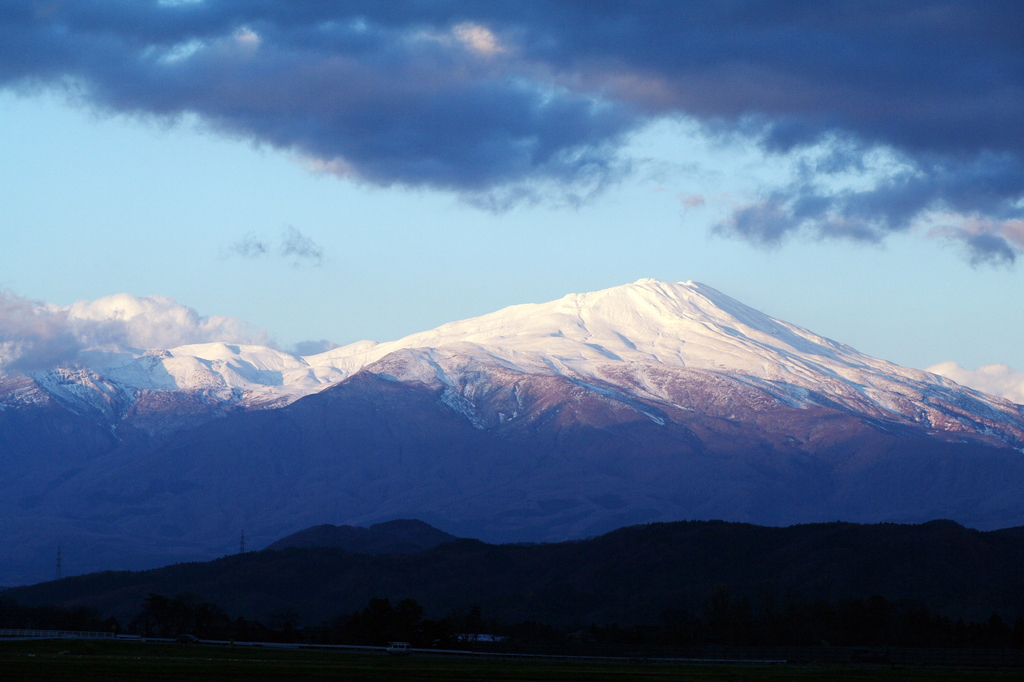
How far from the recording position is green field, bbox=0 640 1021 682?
7781 centimetres

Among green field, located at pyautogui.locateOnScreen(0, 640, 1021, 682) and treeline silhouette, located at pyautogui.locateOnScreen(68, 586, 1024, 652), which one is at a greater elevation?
treeline silhouette, located at pyautogui.locateOnScreen(68, 586, 1024, 652)

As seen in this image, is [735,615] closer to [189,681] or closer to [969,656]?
[969,656]

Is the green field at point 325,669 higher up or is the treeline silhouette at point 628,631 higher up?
the treeline silhouette at point 628,631

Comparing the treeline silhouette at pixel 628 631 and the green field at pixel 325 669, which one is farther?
the treeline silhouette at pixel 628 631

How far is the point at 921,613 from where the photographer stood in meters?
155

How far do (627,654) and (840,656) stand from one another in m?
18.9

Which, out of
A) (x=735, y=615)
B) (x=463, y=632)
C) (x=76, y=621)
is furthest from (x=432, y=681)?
(x=76, y=621)

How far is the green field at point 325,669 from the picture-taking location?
7781 cm

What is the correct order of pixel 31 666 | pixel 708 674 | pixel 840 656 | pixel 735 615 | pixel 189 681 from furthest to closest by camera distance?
pixel 735 615 → pixel 840 656 → pixel 708 674 → pixel 31 666 → pixel 189 681

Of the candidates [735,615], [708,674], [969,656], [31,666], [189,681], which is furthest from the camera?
[735,615]

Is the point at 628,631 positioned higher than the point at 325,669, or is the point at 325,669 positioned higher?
the point at 628,631

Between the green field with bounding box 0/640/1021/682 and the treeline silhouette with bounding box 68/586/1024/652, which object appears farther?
the treeline silhouette with bounding box 68/586/1024/652

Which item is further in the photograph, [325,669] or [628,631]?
[628,631]

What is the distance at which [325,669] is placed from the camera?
87250mm
